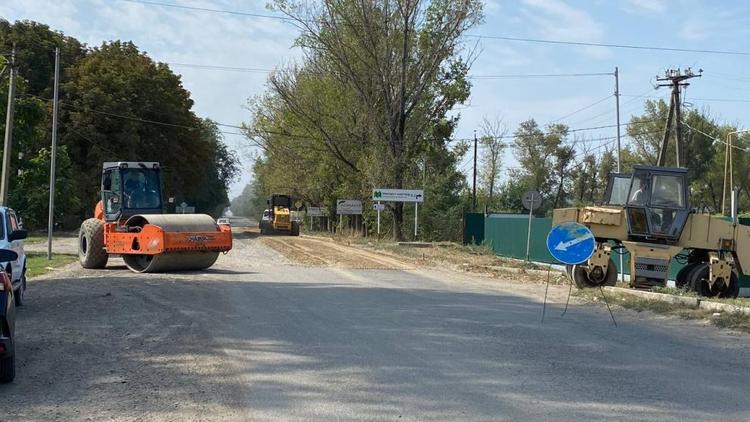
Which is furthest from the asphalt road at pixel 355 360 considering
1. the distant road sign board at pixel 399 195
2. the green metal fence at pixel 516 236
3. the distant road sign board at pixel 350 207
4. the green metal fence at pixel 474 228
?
the distant road sign board at pixel 350 207

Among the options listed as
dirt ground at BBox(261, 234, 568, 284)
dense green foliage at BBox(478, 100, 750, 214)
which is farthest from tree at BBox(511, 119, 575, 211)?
dirt ground at BBox(261, 234, 568, 284)

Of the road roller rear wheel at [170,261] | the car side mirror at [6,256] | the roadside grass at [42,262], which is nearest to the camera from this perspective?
the car side mirror at [6,256]

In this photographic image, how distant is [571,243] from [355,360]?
5293 mm

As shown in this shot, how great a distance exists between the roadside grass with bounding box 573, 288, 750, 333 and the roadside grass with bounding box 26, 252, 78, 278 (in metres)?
13.9

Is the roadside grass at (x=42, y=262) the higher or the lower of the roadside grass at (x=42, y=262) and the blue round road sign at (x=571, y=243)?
the lower

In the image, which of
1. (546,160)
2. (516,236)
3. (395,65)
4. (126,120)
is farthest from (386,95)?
(546,160)

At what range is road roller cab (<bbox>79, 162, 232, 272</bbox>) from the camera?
19.9m

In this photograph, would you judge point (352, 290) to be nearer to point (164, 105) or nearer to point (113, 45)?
point (164, 105)

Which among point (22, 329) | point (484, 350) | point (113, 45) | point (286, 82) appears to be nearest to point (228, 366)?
point (484, 350)

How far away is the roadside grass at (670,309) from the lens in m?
12.5

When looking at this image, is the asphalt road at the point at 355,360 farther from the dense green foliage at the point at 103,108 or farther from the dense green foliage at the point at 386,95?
the dense green foliage at the point at 103,108

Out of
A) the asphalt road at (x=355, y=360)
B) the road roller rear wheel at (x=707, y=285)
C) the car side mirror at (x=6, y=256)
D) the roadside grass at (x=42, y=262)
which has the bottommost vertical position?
the roadside grass at (x=42, y=262)

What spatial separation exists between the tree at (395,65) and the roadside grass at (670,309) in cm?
2550

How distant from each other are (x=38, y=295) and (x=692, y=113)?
59477mm
